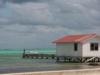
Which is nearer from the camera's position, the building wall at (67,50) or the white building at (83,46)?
the white building at (83,46)

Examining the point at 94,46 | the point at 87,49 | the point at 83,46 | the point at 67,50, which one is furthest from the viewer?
the point at 67,50

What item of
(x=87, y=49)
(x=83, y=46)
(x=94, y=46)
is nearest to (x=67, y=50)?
(x=83, y=46)

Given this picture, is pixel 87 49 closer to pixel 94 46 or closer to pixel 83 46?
pixel 83 46

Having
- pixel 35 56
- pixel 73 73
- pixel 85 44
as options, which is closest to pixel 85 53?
pixel 85 44

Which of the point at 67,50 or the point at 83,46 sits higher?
the point at 83,46

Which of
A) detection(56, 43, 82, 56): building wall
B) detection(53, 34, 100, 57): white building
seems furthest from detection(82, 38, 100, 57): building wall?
detection(56, 43, 82, 56): building wall

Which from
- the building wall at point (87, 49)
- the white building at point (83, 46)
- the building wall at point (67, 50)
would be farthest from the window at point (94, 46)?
the building wall at point (67, 50)

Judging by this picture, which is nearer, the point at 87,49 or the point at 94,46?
the point at 87,49

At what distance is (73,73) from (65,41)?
3407 cm

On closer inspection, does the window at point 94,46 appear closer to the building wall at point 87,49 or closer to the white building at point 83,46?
the white building at point 83,46

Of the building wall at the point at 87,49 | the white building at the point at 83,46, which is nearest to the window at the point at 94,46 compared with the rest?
the white building at the point at 83,46

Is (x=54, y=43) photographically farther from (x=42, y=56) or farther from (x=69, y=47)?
(x=42, y=56)

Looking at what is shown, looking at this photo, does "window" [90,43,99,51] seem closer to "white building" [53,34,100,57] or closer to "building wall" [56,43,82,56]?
"white building" [53,34,100,57]

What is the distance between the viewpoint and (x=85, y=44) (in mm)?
46188
